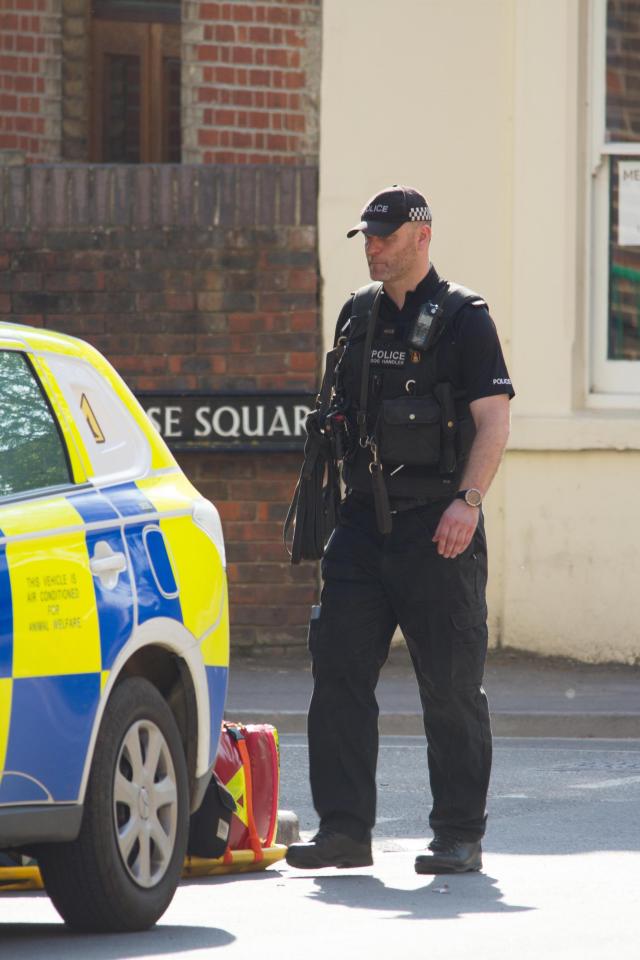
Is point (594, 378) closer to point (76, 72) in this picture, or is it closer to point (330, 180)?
point (330, 180)

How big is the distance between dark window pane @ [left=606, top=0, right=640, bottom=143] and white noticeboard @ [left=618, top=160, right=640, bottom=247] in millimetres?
175

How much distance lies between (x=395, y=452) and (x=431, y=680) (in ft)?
2.25

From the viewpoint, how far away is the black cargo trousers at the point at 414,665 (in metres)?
6.43

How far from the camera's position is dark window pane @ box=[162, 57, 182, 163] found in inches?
552

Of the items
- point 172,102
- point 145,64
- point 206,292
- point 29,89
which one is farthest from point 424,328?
point 145,64

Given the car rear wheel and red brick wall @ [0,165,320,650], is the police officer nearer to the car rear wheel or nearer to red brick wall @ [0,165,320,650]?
the car rear wheel

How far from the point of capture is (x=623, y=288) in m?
13.3

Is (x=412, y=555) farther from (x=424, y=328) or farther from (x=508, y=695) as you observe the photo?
(x=508, y=695)

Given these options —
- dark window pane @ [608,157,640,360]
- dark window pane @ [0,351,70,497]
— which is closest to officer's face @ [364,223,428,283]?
dark window pane @ [0,351,70,497]

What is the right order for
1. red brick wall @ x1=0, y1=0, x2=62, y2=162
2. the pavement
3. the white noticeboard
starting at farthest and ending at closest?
red brick wall @ x1=0, y1=0, x2=62, y2=162
the white noticeboard
the pavement

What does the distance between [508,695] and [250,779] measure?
5270 millimetres

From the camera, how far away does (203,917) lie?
5832mm

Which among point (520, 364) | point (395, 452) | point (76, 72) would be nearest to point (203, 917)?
point (395, 452)

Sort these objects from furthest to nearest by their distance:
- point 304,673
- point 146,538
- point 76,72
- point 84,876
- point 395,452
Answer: point 76,72 → point 304,673 → point 395,452 → point 146,538 → point 84,876
